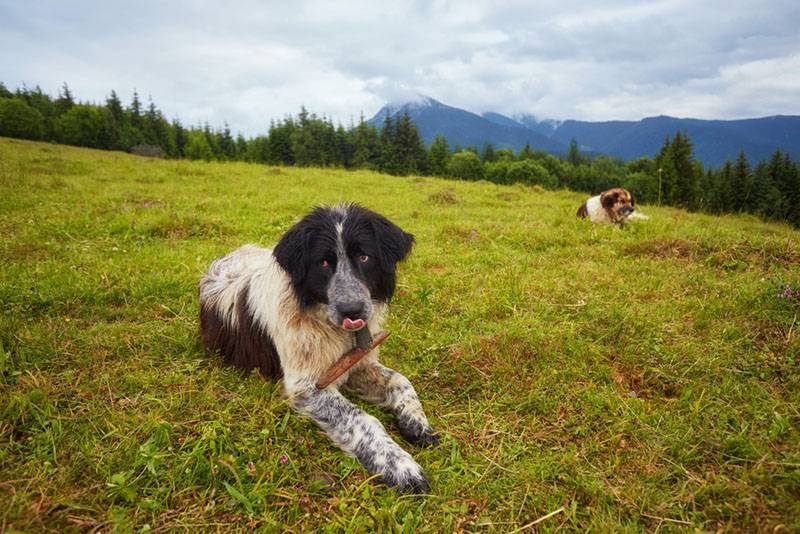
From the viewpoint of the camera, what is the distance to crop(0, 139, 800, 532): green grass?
2.39m

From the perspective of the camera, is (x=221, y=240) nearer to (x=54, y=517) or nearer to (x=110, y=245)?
(x=110, y=245)

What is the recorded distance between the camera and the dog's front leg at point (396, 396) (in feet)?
10.5

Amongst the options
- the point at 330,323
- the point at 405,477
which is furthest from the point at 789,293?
the point at 330,323

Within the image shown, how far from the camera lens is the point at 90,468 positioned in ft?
8.17

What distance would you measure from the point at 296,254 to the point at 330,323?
66cm

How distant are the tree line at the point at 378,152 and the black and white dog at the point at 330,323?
33.0 meters

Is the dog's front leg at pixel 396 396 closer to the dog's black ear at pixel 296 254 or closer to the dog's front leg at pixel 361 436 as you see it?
the dog's front leg at pixel 361 436

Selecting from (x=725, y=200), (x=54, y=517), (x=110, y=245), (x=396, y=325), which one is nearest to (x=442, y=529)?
(x=54, y=517)

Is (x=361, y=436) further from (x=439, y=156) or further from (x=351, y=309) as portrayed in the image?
(x=439, y=156)

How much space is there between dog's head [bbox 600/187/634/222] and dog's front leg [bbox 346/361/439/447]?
8.94m

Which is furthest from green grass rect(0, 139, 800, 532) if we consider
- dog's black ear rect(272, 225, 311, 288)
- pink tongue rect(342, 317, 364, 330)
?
dog's black ear rect(272, 225, 311, 288)

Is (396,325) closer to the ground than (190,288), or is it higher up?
closer to the ground

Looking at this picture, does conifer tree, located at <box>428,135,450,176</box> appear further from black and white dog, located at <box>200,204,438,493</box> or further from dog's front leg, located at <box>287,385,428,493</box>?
dog's front leg, located at <box>287,385,428,493</box>

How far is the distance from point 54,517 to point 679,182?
62386mm
